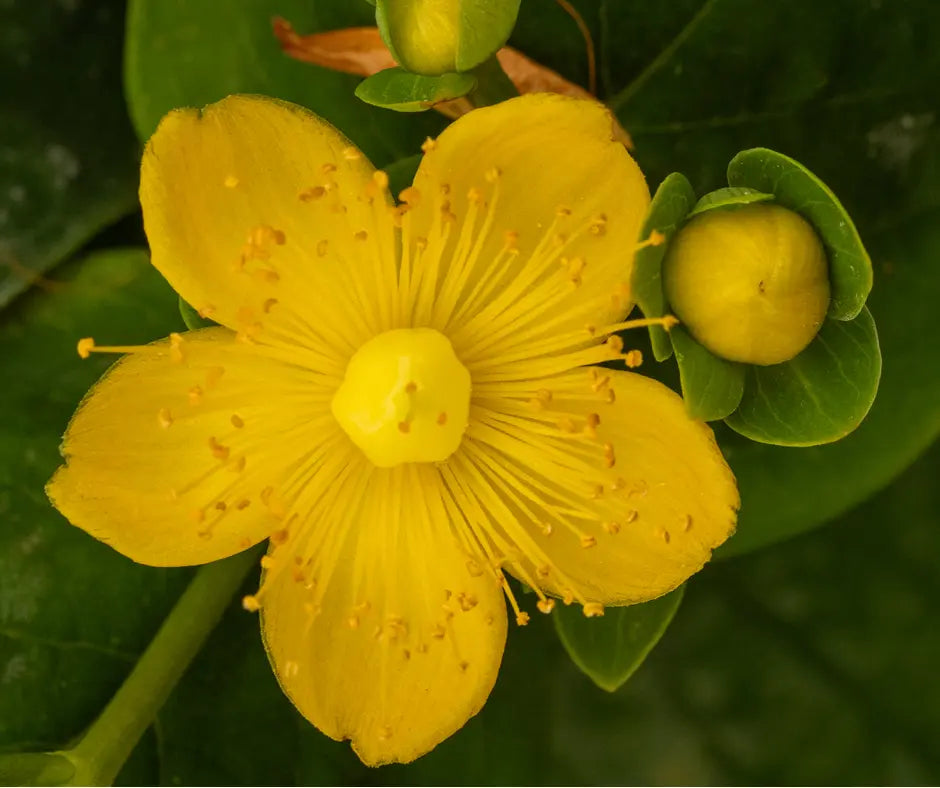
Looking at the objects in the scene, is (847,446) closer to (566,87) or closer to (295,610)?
(566,87)

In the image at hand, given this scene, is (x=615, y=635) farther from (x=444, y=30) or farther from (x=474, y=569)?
(x=444, y=30)

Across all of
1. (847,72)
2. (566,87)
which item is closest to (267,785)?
(566,87)

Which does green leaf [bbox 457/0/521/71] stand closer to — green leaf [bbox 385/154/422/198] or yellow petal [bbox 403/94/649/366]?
yellow petal [bbox 403/94/649/366]

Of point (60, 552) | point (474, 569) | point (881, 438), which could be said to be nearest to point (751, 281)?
point (474, 569)

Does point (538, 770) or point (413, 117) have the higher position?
point (413, 117)

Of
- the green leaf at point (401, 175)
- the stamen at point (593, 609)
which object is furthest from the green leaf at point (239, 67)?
the stamen at point (593, 609)

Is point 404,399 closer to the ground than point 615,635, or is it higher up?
higher up
